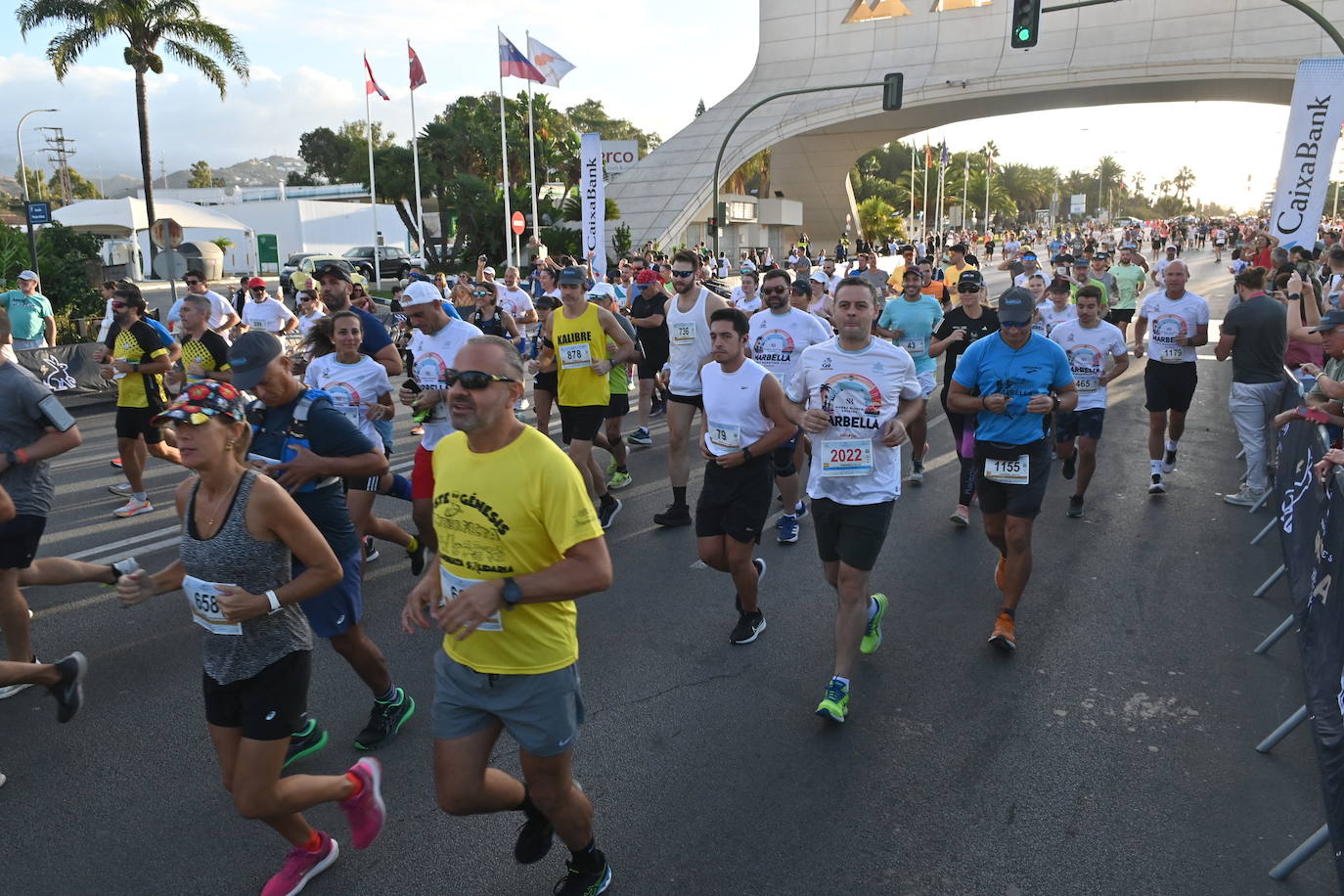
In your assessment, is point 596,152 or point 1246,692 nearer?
point 1246,692

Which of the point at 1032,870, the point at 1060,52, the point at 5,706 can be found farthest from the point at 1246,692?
the point at 1060,52

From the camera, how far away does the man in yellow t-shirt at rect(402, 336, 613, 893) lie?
2.71m

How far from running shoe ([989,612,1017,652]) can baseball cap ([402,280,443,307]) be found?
4.06 meters

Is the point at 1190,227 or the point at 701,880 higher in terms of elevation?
the point at 1190,227

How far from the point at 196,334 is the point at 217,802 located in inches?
171

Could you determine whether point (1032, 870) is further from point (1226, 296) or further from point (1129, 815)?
point (1226, 296)

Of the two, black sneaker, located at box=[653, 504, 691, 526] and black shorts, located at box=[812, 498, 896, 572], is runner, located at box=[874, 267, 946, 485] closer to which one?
black sneaker, located at box=[653, 504, 691, 526]

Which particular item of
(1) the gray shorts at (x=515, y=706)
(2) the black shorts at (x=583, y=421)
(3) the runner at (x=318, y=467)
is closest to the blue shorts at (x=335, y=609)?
(3) the runner at (x=318, y=467)

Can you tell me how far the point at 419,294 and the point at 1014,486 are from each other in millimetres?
3930

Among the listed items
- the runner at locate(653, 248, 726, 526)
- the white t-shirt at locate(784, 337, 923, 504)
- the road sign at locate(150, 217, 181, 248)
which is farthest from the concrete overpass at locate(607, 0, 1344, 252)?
the white t-shirt at locate(784, 337, 923, 504)

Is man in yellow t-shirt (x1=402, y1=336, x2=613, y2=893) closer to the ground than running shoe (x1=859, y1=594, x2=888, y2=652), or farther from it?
farther from it

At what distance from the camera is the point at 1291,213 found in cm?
1233

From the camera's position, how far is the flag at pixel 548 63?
1107 inches

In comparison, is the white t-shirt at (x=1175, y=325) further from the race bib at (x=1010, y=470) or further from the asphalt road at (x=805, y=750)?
the race bib at (x=1010, y=470)
